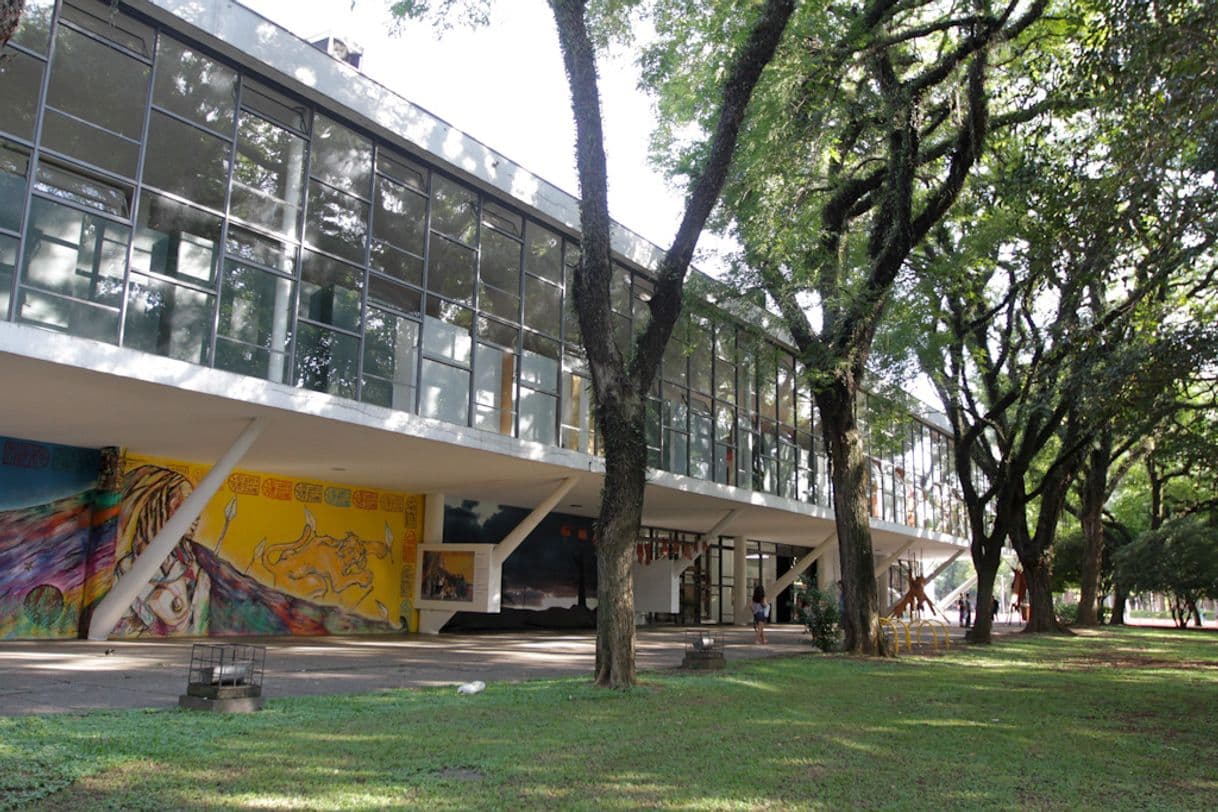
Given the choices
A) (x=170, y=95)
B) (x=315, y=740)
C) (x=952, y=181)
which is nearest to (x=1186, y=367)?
(x=952, y=181)

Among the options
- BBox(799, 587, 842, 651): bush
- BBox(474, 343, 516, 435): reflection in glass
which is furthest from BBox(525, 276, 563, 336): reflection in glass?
BBox(799, 587, 842, 651): bush

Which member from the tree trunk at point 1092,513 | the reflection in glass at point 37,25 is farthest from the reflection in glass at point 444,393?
the tree trunk at point 1092,513

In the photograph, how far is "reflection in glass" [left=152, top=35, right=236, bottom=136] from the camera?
13656 millimetres

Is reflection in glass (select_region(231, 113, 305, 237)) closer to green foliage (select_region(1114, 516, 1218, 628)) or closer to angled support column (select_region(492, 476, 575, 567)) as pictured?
angled support column (select_region(492, 476, 575, 567))

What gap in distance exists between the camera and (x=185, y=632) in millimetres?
17719

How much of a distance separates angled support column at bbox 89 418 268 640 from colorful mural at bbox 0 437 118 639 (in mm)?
1259

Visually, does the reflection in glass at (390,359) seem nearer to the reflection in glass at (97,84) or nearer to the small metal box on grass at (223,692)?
the reflection in glass at (97,84)

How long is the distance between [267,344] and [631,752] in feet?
31.4

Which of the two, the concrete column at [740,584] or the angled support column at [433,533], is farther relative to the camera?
the concrete column at [740,584]

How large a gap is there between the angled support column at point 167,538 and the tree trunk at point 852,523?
970 centimetres

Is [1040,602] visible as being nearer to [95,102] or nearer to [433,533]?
[433,533]

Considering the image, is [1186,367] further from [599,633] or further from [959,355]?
[959,355]

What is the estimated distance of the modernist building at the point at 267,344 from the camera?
41.4 feet

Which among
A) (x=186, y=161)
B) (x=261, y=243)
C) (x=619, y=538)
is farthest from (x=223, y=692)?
(x=186, y=161)
